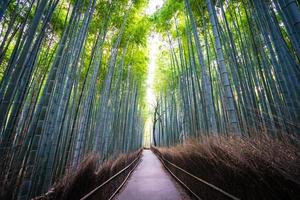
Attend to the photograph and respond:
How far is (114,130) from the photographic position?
259 inches

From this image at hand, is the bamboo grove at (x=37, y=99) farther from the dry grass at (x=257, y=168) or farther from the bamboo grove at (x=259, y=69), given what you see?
the bamboo grove at (x=259, y=69)

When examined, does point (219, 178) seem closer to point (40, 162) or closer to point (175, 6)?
point (40, 162)

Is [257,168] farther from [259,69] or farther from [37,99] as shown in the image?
[37,99]

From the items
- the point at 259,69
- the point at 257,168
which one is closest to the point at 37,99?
the point at 257,168

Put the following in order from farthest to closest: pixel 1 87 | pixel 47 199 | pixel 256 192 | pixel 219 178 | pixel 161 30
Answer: pixel 161 30 → pixel 219 178 → pixel 1 87 → pixel 47 199 → pixel 256 192

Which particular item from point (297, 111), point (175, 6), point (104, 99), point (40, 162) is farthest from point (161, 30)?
point (40, 162)

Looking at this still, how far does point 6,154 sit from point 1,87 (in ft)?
2.79

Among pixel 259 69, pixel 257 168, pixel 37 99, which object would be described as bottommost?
pixel 257 168

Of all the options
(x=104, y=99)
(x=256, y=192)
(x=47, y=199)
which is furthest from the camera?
(x=104, y=99)

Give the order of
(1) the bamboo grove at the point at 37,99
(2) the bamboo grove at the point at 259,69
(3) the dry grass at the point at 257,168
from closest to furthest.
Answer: (3) the dry grass at the point at 257,168
(1) the bamboo grove at the point at 37,99
(2) the bamboo grove at the point at 259,69

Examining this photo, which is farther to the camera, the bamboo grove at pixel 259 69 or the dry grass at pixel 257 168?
the bamboo grove at pixel 259 69

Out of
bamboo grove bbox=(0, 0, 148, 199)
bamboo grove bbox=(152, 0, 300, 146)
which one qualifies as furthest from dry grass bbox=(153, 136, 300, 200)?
bamboo grove bbox=(0, 0, 148, 199)

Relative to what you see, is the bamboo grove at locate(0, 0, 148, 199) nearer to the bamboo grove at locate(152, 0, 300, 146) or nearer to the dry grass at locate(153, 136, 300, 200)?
the dry grass at locate(153, 136, 300, 200)

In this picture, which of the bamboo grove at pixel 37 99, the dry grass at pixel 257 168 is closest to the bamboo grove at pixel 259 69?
the dry grass at pixel 257 168
